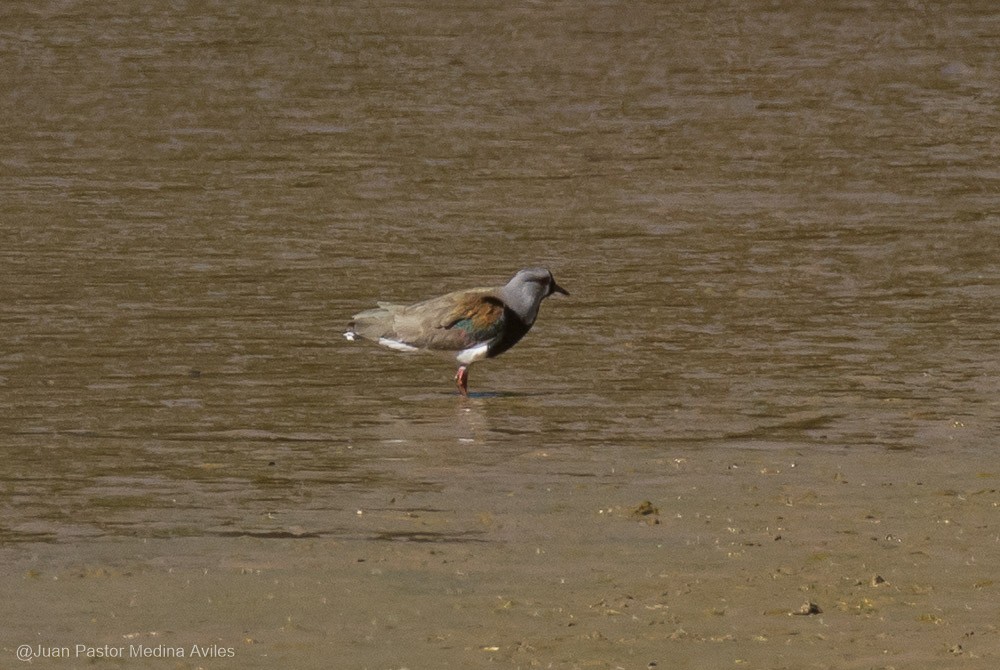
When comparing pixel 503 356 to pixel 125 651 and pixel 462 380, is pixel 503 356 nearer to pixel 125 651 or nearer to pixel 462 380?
pixel 462 380

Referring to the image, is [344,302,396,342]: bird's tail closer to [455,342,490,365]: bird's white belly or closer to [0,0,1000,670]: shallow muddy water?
[0,0,1000,670]: shallow muddy water

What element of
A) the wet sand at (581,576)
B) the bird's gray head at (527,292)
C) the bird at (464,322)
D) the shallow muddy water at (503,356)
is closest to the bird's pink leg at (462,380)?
the bird at (464,322)

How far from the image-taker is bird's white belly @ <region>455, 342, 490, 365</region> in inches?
497

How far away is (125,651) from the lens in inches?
310

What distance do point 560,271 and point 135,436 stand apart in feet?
16.8

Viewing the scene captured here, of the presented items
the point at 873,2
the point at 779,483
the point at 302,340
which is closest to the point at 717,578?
the point at 779,483

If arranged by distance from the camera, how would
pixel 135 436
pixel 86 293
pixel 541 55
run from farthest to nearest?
pixel 541 55, pixel 86 293, pixel 135 436

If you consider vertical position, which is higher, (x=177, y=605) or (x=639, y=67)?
(x=177, y=605)

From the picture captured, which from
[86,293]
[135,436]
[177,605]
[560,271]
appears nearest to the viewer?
[177,605]

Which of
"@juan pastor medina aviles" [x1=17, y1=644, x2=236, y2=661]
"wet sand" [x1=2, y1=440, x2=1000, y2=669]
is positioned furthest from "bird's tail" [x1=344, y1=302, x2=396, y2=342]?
"@juan pastor medina aviles" [x1=17, y1=644, x2=236, y2=661]

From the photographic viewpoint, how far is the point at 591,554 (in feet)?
30.2

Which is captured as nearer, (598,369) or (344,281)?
(598,369)

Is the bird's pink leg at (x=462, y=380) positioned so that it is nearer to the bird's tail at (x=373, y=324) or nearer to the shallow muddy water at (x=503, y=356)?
the shallow muddy water at (x=503, y=356)

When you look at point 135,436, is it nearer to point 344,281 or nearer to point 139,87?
point 344,281
